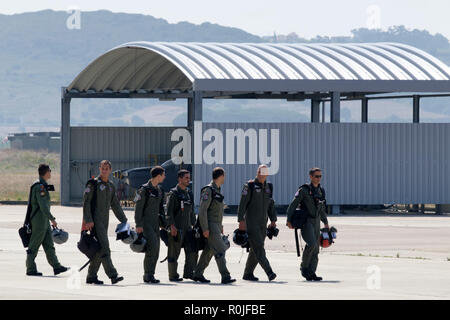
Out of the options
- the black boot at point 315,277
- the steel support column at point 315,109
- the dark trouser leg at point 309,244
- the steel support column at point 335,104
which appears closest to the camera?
the black boot at point 315,277

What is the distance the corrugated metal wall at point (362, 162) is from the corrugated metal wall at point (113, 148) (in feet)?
28.2

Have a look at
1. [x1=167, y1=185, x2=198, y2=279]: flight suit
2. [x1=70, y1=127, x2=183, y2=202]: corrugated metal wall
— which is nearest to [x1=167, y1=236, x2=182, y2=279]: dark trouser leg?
[x1=167, y1=185, x2=198, y2=279]: flight suit

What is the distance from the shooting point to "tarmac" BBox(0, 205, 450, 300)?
15.7 metres

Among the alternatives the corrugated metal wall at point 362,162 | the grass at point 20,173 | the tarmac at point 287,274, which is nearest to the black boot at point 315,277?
the tarmac at point 287,274

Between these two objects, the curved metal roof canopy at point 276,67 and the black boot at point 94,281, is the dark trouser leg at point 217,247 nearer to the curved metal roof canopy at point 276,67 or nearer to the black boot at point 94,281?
the black boot at point 94,281

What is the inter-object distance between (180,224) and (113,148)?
2885 centimetres

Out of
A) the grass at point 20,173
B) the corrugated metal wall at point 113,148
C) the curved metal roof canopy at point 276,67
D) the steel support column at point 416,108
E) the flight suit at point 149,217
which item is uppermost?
the curved metal roof canopy at point 276,67

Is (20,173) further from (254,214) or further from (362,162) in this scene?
(254,214)

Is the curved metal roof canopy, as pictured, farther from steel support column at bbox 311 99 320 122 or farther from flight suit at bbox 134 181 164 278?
flight suit at bbox 134 181 164 278

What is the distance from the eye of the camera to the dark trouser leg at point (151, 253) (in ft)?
57.2

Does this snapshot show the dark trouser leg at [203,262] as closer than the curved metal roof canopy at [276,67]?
Yes

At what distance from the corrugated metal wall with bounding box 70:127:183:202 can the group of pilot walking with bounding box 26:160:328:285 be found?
89.6 feet
